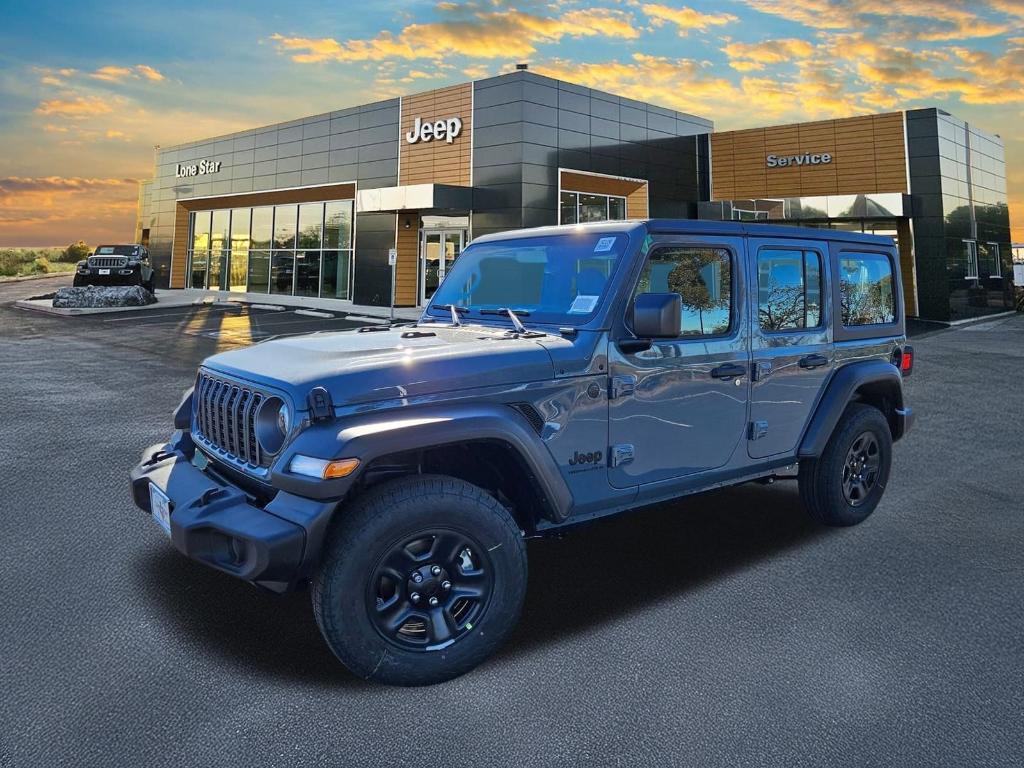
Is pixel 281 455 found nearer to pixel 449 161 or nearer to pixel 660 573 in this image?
pixel 660 573

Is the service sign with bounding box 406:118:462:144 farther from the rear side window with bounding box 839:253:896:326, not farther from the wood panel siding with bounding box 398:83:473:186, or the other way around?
the rear side window with bounding box 839:253:896:326

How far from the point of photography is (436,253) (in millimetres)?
27016

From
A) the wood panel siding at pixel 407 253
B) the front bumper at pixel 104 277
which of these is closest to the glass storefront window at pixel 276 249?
the wood panel siding at pixel 407 253

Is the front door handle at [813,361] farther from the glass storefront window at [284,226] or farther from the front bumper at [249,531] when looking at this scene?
the glass storefront window at [284,226]

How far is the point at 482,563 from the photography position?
3.16m

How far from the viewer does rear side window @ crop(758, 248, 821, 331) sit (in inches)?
172

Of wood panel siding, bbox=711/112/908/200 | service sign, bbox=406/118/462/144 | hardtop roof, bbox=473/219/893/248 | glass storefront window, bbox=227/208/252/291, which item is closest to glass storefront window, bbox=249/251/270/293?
glass storefront window, bbox=227/208/252/291

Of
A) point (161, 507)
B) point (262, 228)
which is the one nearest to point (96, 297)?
point (262, 228)

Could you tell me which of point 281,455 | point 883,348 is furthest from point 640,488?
point 883,348

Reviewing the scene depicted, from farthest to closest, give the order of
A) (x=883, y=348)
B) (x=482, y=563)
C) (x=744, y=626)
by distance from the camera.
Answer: (x=883, y=348), (x=744, y=626), (x=482, y=563)

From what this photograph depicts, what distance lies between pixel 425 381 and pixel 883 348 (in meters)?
3.76

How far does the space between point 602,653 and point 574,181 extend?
Result: 23879mm

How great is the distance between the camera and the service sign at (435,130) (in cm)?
2541

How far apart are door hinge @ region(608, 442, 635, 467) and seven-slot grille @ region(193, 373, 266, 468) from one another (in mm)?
1605
